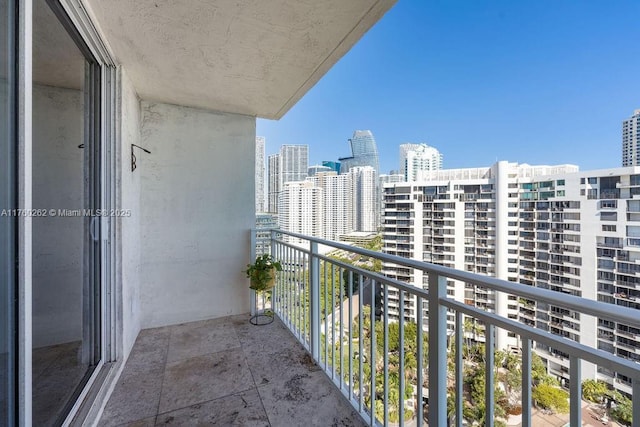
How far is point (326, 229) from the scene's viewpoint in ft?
20.9

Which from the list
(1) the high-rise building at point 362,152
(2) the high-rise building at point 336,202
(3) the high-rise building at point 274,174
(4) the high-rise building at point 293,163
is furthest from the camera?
(1) the high-rise building at point 362,152

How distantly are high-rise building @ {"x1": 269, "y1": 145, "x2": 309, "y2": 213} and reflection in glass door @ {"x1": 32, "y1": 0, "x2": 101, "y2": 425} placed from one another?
11.8 feet

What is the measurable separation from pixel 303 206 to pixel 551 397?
5.04 m

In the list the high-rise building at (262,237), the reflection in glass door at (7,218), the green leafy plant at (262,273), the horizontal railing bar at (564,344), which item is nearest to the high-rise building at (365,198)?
the high-rise building at (262,237)

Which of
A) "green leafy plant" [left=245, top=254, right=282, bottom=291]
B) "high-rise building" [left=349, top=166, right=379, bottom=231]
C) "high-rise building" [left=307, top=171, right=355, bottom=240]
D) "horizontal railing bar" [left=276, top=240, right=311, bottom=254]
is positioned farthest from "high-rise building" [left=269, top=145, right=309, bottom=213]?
"green leafy plant" [left=245, top=254, right=282, bottom=291]

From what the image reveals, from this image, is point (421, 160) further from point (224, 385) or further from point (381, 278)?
point (224, 385)

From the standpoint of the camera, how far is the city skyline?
4.98 meters

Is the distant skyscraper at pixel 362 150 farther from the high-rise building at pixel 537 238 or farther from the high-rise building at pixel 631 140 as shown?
the high-rise building at pixel 631 140

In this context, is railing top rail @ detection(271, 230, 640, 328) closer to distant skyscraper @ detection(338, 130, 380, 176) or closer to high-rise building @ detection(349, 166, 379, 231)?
high-rise building @ detection(349, 166, 379, 231)

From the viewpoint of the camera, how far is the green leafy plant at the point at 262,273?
2740 millimetres

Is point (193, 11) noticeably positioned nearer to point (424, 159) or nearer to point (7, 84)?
point (7, 84)

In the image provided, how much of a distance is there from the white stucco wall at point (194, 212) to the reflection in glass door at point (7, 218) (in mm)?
1907

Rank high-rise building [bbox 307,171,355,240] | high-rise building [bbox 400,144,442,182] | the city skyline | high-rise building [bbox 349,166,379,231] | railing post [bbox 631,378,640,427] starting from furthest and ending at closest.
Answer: high-rise building [bbox 400,144,442,182], high-rise building [bbox 349,166,379,231], high-rise building [bbox 307,171,355,240], the city skyline, railing post [bbox 631,378,640,427]

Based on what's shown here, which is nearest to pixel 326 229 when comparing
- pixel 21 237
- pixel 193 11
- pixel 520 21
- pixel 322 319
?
pixel 322 319
